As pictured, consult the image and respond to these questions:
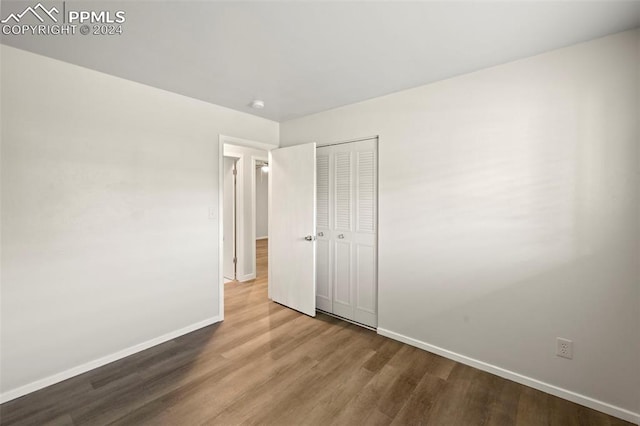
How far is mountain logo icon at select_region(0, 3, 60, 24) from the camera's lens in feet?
4.93

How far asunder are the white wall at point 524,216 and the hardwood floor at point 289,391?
262 millimetres

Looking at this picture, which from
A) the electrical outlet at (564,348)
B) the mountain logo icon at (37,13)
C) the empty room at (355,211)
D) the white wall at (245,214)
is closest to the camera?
the mountain logo icon at (37,13)

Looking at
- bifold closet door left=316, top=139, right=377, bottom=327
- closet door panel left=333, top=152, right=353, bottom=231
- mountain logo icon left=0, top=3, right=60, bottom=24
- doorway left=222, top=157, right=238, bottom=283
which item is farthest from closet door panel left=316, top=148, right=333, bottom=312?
mountain logo icon left=0, top=3, right=60, bottom=24

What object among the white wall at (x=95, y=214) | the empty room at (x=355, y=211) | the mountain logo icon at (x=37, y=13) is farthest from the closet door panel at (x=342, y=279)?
the mountain logo icon at (x=37, y=13)

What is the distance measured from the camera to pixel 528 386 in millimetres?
2039

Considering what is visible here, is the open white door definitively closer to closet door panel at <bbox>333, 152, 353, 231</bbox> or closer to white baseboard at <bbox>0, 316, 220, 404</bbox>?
closet door panel at <bbox>333, 152, 353, 231</bbox>

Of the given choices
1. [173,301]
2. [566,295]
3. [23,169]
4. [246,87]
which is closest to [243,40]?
[246,87]

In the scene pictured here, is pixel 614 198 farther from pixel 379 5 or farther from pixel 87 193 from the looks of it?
pixel 87 193

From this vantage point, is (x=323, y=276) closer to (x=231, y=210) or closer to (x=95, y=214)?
(x=231, y=210)

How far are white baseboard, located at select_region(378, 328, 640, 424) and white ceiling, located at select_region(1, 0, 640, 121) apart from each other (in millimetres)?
2340

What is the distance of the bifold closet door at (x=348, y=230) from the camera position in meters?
2.93

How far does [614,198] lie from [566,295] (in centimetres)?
69

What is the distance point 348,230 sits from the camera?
3.11 metres

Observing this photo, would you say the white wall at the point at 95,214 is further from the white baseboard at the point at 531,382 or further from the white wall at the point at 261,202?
the white wall at the point at 261,202
